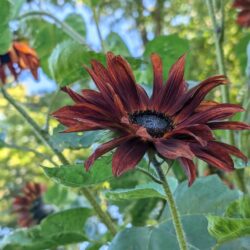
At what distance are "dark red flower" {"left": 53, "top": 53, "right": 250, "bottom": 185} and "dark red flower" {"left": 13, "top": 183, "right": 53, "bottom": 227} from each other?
0.76m

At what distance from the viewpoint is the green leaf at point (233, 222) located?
1.80 feet

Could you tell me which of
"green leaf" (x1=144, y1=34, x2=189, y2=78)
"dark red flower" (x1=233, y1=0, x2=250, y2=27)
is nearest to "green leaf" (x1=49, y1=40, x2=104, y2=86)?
"green leaf" (x1=144, y1=34, x2=189, y2=78)

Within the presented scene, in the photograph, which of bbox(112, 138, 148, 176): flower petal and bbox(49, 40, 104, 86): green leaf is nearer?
bbox(112, 138, 148, 176): flower petal

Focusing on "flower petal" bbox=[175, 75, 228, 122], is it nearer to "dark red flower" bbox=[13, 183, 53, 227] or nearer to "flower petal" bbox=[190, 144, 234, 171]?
"flower petal" bbox=[190, 144, 234, 171]

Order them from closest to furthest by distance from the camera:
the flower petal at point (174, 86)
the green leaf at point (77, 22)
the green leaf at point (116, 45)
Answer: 1. the flower petal at point (174, 86)
2. the green leaf at point (116, 45)
3. the green leaf at point (77, 22)

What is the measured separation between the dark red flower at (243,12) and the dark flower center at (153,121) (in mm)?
590

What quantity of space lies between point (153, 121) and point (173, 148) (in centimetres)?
14

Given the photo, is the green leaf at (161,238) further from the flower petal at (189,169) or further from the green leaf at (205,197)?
the flower petal at (189,169)

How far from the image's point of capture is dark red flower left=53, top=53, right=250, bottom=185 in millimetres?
539

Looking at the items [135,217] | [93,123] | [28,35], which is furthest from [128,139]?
[28,35]

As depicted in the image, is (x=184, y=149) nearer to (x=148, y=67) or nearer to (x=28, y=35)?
(x=148, y=67)

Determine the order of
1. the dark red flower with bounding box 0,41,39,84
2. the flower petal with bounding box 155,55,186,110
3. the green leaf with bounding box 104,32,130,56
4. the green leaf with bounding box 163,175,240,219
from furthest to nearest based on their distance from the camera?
1. the green leaf with bounding box 104,32,130,56
2. the dark red flower with bounding box 0,41,39,84
3. the green leaf with bounding box 163,175,240,219
4. the flower petal with bounding box 155,55,186,110

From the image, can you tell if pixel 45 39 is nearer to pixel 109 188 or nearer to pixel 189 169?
pixel 109 188

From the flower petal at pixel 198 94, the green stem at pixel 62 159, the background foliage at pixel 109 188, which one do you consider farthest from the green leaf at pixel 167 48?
the flower petal at pixel 198 94
